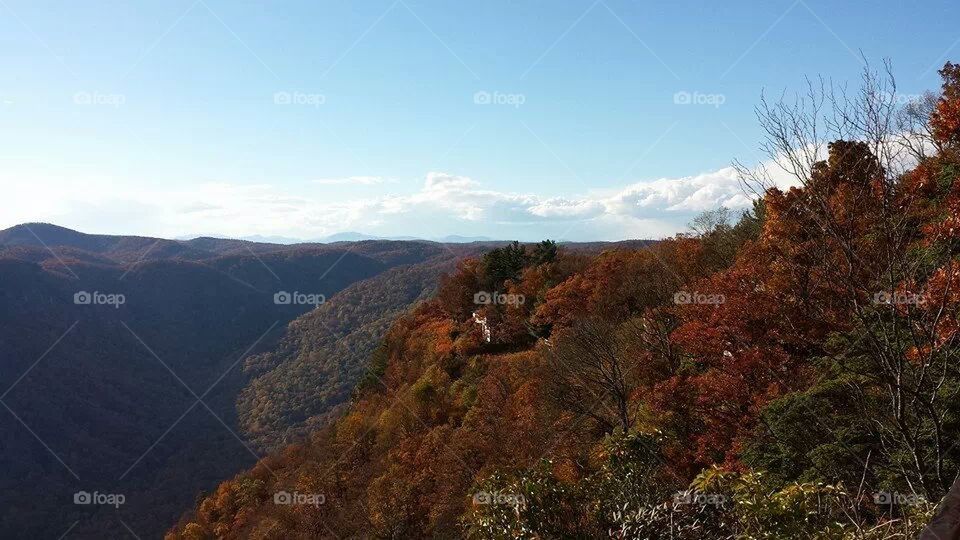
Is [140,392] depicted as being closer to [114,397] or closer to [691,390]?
[114,397]

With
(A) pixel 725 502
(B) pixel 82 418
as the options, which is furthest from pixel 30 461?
(A) pixel 725 502

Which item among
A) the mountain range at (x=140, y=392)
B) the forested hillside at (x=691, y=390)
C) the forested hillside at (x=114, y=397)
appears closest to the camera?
the forested hillside at (x=691, y=390)

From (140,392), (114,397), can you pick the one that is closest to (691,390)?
(114,397)

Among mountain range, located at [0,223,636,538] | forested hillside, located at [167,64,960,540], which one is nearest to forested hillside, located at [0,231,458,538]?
mountain range, located at [0,223,636,538]

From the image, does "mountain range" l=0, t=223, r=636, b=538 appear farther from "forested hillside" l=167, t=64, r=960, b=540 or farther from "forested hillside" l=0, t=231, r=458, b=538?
"forested hillside" l=167, t=64, r=960, b=540

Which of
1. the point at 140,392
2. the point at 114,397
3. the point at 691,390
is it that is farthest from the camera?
the point at 140,392

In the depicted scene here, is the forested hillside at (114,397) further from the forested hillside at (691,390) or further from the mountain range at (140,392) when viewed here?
the forested hillside at (691,390)

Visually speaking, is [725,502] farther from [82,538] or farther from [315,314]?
[315,314]

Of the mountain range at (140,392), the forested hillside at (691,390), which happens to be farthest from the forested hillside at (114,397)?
the forested hillside at (691,390)
